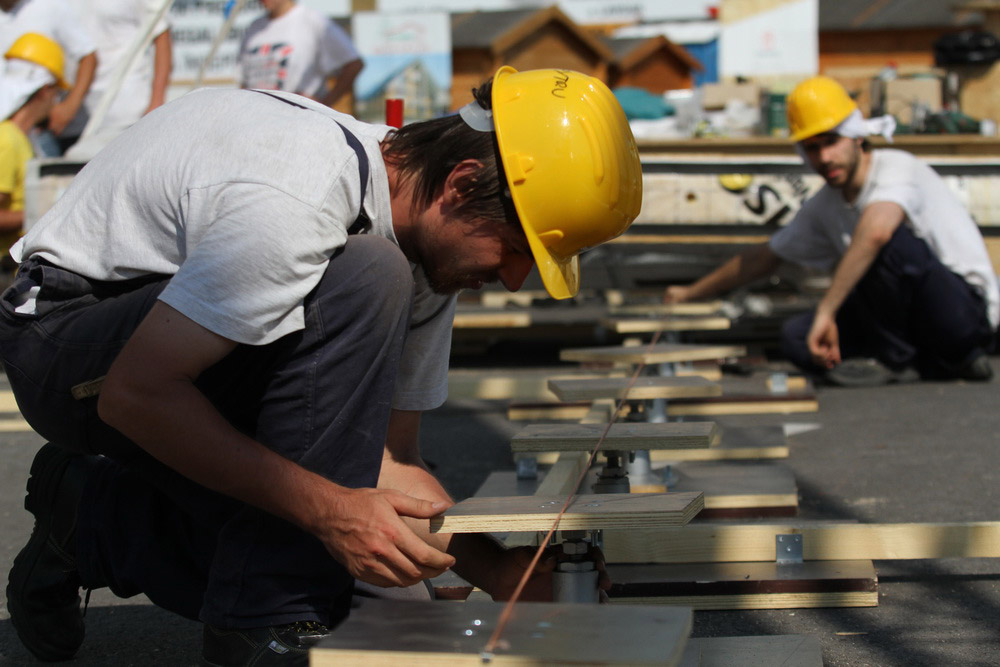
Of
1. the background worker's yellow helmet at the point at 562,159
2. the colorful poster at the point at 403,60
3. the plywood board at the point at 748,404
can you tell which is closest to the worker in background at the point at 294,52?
the plywood board at the point at 748,404

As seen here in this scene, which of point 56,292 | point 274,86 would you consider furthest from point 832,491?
point 274,86

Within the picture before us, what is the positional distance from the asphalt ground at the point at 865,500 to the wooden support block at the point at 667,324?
0.47 metres

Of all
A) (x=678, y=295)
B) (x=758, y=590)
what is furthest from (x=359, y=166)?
(x=678, y=295)

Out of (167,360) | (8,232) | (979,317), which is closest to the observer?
(167,360)

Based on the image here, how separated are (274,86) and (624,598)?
4.29m

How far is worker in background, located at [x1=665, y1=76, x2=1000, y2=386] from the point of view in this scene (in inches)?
197

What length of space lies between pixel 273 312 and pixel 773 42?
31.1 ft

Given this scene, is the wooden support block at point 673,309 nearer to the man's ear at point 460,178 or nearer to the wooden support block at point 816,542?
the wooden support block at point 816,542

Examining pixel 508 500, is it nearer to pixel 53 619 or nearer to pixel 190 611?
pixel 190 611

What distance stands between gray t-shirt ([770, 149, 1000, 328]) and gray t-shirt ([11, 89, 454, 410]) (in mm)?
3400

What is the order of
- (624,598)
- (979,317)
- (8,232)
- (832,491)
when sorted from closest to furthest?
(624,598) < (832,491) < (979,317) < (8,232)

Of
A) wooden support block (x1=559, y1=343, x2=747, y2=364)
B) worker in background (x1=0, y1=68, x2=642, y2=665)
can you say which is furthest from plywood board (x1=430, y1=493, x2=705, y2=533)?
wooden support block (x1=559, y1=343, x2=747, y2=364)

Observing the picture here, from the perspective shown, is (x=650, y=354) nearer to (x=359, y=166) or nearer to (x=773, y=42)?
(x=359, y=166)

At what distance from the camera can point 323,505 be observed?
1.75 metres
